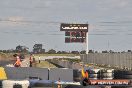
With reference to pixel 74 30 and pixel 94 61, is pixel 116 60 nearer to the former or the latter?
pixel 94 61

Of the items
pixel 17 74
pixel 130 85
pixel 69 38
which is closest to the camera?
pixel 130 85

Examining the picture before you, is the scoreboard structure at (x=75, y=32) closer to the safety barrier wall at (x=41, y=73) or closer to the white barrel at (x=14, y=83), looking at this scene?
the safety barrier wall at (x=41, y=73)

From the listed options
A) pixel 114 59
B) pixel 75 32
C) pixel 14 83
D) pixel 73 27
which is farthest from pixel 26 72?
pixel 73 27

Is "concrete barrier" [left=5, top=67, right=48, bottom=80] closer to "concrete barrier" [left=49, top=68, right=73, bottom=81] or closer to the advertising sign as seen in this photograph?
"concrete barrier" [left=49, top=68, right=73, bottom=81]

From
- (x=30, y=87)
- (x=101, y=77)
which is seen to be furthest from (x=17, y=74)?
(x=30, y=87)

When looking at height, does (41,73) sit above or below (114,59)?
below

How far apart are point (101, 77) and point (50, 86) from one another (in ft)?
27.9

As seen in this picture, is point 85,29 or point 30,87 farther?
point 85,29

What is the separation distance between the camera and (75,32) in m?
96.0

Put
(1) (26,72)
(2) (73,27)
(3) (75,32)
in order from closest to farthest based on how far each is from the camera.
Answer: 1. (1) (26,72)
2. (3) (75,32)
3. (2) (73,27)

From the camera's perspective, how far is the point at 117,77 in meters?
28.2

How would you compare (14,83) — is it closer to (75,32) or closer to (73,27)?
(75,32)

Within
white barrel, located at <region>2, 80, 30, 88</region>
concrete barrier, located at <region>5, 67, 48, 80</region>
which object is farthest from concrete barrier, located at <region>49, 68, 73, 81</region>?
white barrel, located at <region>2, 80, 30, 88</region>

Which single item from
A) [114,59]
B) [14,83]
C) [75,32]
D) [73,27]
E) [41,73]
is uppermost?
[73,27]
